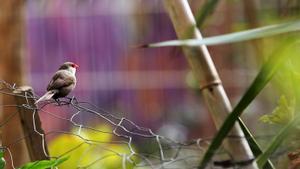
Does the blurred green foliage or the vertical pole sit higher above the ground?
the vertical pole

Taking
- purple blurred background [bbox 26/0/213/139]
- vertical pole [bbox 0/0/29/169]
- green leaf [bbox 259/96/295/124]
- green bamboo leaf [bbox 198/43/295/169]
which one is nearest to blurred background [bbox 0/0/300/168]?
purple blurred background [bbox 26/0/213/139]

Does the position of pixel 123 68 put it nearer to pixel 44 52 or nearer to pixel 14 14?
pixel 44 52

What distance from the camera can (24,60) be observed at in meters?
2.13

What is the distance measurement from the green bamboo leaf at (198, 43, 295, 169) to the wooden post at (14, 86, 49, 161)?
76cm

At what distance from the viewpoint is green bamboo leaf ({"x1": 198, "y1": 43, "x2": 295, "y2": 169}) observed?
73 cm

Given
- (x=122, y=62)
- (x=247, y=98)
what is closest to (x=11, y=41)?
(x=247, y=98)

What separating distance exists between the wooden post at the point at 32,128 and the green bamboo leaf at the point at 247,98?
0.76 m

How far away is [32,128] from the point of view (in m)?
1.48

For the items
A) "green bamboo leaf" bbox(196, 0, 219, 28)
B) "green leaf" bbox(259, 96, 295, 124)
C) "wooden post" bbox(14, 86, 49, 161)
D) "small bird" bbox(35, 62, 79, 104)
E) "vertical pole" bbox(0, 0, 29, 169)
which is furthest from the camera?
"vertical pole" bbox(0, 0, 29, 169)

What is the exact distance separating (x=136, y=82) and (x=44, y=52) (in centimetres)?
54

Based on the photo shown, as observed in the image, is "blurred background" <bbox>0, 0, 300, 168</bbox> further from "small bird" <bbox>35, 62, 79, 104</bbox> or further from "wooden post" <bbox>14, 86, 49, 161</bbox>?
"wooden post" <bbox>14, 86, 49, 161</bbox>

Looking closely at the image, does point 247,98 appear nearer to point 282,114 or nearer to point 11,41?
point 282,114

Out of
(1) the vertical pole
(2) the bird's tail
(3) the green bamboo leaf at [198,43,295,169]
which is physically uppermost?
(1) the vertical pole

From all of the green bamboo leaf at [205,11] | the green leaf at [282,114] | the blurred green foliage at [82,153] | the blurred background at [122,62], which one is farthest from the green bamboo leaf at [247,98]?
the blurred background at [122,62]
